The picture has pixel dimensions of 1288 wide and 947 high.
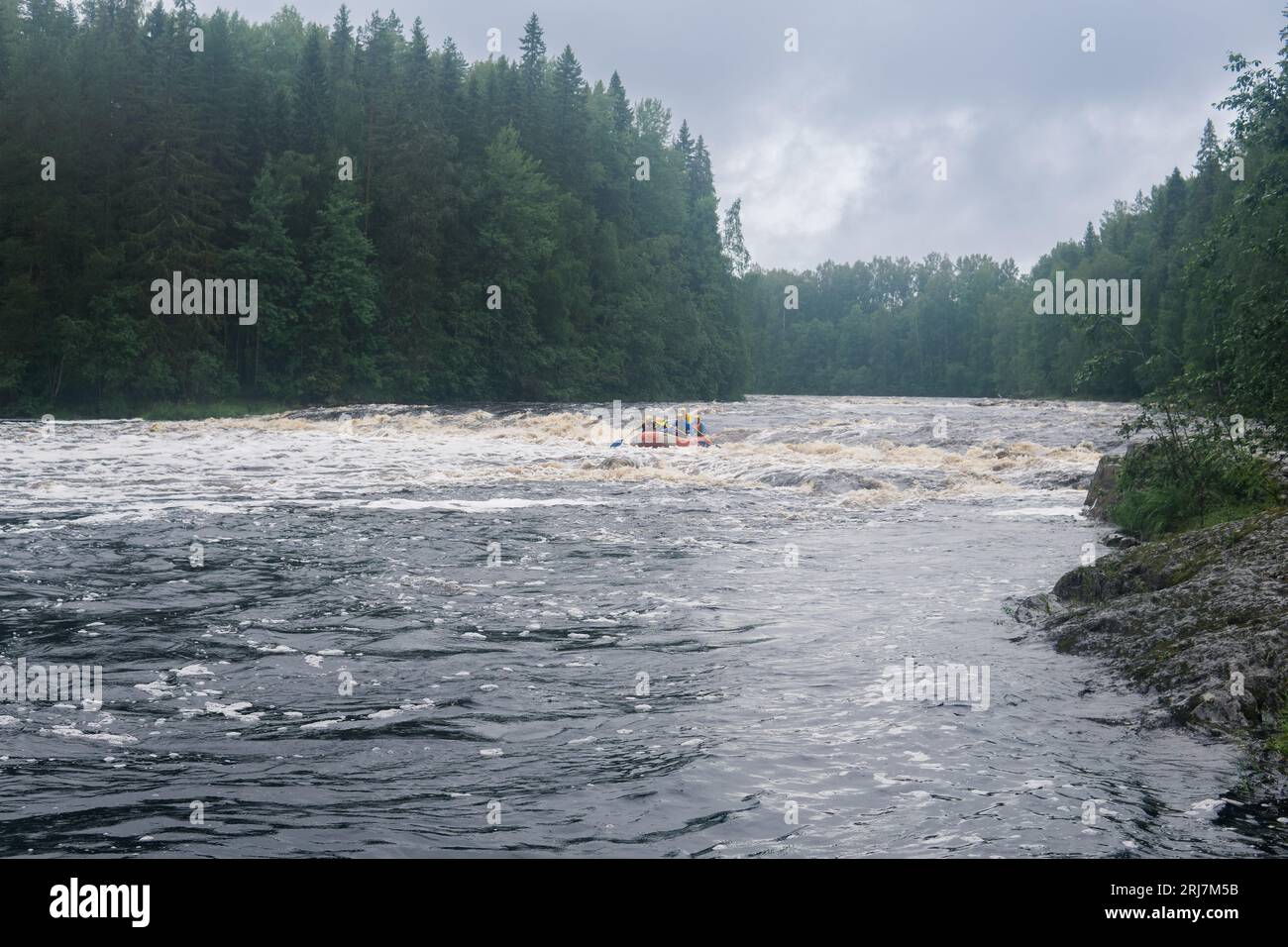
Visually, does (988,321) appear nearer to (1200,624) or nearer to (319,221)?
(319,221)

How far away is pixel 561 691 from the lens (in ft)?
29.3

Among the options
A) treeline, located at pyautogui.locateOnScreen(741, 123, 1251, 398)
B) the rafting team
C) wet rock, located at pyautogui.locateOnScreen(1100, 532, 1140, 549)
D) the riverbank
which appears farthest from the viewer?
treeline, located at pyautogui.locateOnScreen(741, 123, 1251, 398)

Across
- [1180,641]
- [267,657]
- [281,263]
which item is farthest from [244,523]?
[281,263]

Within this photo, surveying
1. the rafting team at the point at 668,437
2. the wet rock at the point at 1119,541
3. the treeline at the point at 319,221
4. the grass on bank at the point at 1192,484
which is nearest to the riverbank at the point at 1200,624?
the grass on bank at the point at 1192,484

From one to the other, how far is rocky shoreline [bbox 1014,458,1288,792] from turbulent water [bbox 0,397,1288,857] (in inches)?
12.1

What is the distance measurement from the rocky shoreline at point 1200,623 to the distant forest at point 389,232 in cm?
417

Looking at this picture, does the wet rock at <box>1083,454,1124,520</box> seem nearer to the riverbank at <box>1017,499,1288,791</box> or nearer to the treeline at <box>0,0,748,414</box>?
the riverbank at <box>1017,499,1288,791</box>

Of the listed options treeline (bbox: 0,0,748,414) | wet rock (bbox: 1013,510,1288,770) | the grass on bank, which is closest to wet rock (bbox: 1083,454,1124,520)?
the grass on bank

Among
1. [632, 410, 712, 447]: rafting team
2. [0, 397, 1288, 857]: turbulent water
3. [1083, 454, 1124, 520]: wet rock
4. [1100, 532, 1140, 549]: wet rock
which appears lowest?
[0, 397, 1288, 857]: turbulent water

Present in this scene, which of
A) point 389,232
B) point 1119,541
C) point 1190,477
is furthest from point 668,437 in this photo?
point 389,232

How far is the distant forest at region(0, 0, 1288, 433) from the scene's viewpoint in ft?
154

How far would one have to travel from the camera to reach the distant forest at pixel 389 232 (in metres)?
46.9

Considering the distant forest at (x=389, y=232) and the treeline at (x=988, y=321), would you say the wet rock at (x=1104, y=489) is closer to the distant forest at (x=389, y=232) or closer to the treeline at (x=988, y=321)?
the distant forest at (x=389, y=232)

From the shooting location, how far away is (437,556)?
15.3 metres
